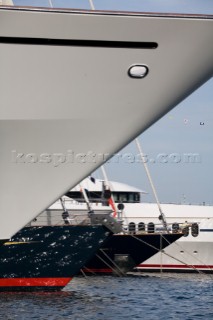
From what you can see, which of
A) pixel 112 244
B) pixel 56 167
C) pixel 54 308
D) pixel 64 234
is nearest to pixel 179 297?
pixel 64 234

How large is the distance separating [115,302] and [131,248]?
10.1 meters

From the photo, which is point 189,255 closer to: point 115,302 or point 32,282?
point 115,302

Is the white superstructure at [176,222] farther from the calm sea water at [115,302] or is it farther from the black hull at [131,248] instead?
the calm sea water at [115,302]

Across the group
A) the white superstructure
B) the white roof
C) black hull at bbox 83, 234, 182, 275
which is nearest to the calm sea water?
black hull at bbox 83, 234, 182, 275

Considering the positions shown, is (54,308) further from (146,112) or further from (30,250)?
(146,112)

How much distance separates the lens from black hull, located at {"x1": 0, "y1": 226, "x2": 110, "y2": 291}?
21.5 meters

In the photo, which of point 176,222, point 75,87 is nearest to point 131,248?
point 176,222

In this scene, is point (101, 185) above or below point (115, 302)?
above

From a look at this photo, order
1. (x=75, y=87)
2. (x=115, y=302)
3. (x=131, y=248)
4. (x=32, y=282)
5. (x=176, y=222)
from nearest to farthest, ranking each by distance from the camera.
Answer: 1. (x=75, y=87)
2. (x=115, y=302)
3. (x=32, y=282)
4. (x=131, y=248)
5. (x=176, y=222)

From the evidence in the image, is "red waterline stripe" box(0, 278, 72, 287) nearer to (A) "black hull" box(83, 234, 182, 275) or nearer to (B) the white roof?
(A) "black hull" box(83, 234, 182, 275)

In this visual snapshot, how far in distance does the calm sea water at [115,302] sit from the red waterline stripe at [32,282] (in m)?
0.29

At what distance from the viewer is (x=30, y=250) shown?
2189 centimetres

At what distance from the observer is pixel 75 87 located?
1195 cm

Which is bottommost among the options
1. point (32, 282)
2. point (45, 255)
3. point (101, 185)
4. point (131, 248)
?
point (32, 282)
